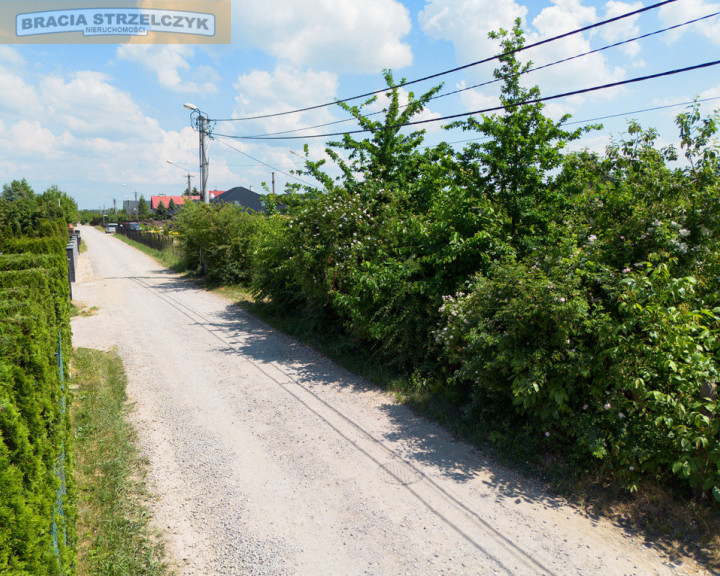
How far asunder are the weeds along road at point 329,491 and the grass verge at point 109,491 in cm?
16

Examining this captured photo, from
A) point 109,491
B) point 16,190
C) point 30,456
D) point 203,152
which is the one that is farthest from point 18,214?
point 30,456

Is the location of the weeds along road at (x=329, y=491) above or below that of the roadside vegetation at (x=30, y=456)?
below

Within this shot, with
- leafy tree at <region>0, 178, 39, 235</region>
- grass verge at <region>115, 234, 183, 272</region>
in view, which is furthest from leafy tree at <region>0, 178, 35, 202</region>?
grass verge at <region>115, 234, 183, 272</region>

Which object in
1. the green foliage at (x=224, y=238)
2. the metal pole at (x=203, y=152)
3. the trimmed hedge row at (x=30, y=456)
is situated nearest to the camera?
the trimmed hedge row at (x=30, y=456)

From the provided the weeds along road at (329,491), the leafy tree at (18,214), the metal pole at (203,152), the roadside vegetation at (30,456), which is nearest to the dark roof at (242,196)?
the leafy tree at (18,214)

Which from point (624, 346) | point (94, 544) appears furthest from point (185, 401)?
point (624, 346)

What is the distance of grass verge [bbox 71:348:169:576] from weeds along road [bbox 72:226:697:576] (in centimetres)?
Result: 16

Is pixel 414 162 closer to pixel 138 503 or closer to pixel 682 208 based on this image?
pixel 682 208

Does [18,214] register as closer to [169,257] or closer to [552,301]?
[169,257]

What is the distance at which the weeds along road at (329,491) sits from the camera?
3.63 meters

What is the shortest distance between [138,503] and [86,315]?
31.2ft

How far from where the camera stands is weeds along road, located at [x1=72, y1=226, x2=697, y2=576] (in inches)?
143

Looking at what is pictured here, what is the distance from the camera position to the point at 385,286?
24.0ft

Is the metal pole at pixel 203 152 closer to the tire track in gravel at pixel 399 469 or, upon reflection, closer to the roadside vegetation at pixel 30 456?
the tire track in gravel at pixel 399 469
